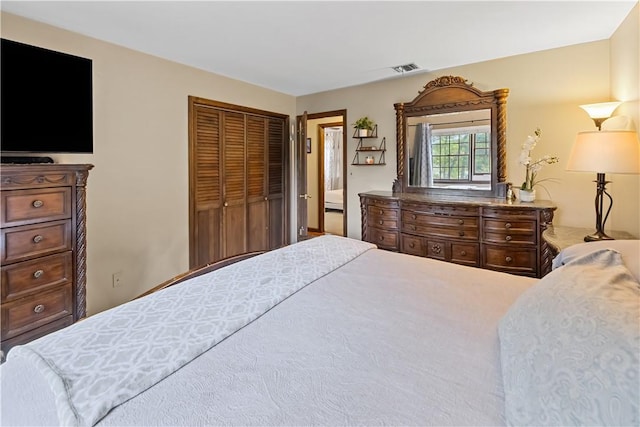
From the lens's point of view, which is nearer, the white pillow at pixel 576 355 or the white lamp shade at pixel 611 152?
the white pillow at pixel 576 355

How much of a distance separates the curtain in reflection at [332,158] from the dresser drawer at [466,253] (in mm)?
4351

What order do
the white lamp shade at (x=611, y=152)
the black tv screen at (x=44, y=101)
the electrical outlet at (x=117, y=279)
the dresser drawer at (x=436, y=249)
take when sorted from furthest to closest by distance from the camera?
the dresser drawer at (x=436, y=249) → the electrical outlet at (x=117, y=279) → the black tv screen at (x=44, y=101) → the white lamp shade at (x=611, y=152)

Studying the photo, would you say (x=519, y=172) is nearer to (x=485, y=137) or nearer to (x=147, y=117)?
(x=485, y=137)

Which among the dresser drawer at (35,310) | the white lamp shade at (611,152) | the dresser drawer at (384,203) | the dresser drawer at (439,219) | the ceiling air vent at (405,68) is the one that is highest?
the ceiling air vent at (405,68)

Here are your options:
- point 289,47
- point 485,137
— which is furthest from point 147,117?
point 485,137

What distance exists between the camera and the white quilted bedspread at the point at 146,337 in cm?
80

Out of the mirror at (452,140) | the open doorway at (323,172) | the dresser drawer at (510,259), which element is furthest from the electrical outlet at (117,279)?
the open doorway at (323,172)

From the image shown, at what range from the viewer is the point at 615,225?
2.72 m

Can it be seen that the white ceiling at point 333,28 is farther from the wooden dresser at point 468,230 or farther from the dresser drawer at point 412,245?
the dresser drawer at point 412,245

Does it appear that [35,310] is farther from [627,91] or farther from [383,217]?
[627,91]

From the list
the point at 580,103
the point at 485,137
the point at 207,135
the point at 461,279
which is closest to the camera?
the point at 461,279

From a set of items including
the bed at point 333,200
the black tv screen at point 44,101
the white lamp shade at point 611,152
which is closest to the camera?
the white lamp shade at point 611,152

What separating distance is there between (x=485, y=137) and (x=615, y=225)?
1.33 meters

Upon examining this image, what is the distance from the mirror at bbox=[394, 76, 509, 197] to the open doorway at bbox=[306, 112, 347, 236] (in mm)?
1867
